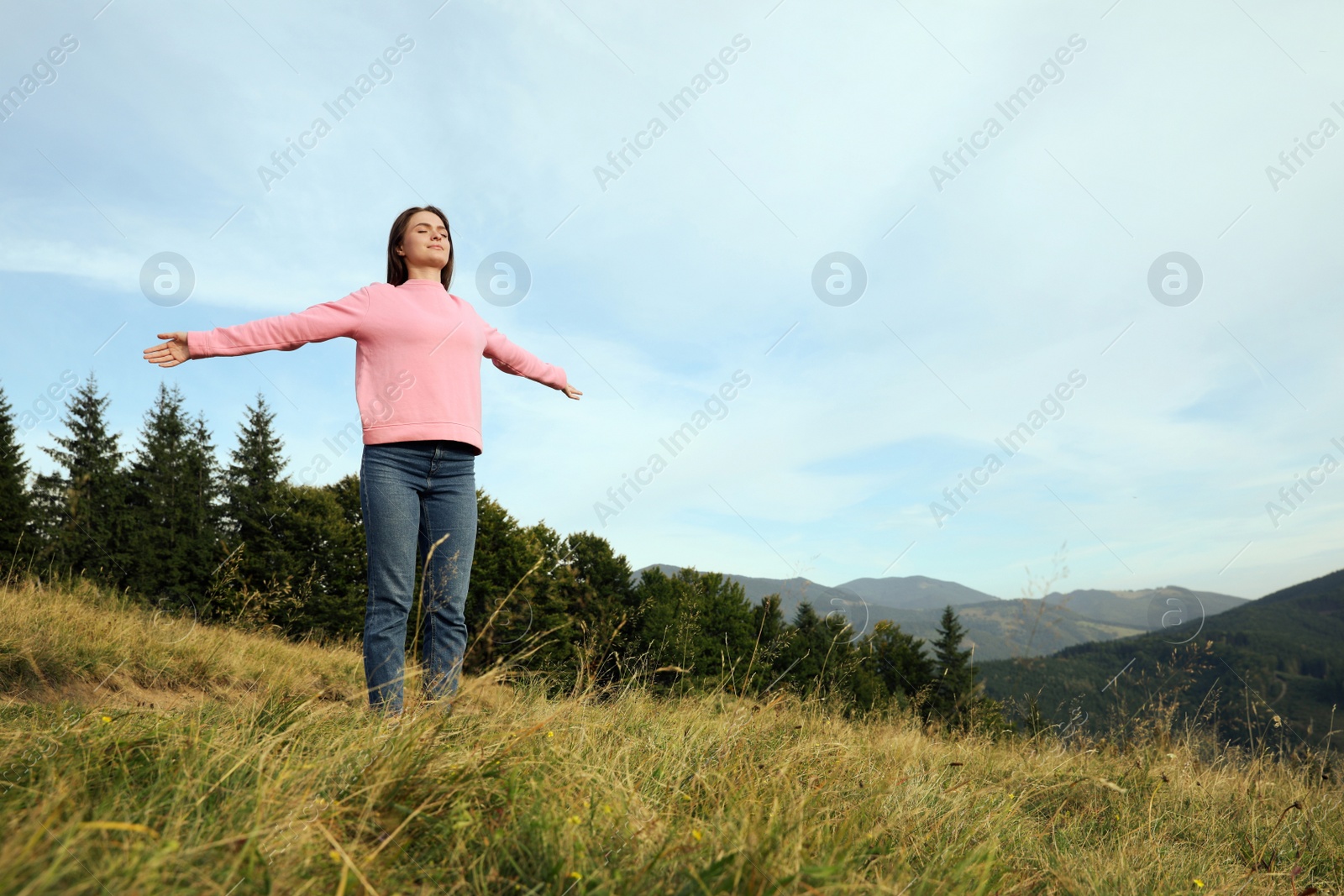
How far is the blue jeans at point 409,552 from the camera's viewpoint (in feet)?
9.78

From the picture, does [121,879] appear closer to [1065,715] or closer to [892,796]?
[892,796]

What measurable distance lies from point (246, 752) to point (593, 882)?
910 mm

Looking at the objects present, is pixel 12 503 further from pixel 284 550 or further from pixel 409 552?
pixel 409 552

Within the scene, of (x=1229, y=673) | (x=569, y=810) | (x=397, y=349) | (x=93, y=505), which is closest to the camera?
(x=569, y=810)

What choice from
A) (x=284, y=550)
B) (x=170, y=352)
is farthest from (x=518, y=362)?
(x=284, y=550)

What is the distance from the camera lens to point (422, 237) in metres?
3.40

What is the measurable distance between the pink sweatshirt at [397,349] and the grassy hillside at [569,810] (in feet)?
3.89

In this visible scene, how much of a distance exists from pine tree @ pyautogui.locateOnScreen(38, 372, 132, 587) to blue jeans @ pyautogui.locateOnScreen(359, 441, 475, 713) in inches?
1079

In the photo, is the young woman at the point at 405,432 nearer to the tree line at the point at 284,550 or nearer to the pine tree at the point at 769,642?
the pine tree at the point at 769,642

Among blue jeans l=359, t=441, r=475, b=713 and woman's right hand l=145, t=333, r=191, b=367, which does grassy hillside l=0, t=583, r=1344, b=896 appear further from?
woman's right hand l=145, t=333, r=191, b=367

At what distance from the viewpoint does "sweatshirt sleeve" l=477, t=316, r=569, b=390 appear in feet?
11.7

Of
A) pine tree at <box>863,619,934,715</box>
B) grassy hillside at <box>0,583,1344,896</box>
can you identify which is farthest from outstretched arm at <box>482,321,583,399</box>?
pine tree at <box>863,619,934,715</box>

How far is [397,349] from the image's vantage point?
3.16 meters

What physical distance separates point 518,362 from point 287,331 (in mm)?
1053
